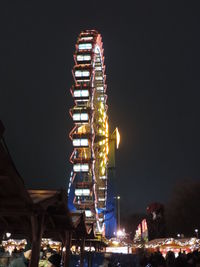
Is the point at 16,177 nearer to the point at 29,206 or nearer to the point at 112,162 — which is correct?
the point at 29,206

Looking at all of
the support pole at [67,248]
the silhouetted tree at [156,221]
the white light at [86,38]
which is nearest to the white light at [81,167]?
the silhouetted tree at [156,221]

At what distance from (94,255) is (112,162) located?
56100 mm

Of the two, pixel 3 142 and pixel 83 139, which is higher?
pixel 83 139

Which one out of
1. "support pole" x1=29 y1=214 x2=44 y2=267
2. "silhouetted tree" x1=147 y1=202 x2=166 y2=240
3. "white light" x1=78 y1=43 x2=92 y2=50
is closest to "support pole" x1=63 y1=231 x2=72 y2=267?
"support pole" x1=29 y1=214 x2=44 y2=267

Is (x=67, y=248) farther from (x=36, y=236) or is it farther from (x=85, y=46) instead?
(x=85, y=46)

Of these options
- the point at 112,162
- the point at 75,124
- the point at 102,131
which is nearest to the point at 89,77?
the point at 75,124

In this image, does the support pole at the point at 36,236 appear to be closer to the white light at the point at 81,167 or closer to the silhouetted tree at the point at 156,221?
the white light at the point at 81,167

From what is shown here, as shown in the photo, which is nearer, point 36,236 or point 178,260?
point 36,236

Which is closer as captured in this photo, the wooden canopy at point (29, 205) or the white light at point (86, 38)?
the wooden canopy at point (29, 205)

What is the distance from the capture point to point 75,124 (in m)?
48.2

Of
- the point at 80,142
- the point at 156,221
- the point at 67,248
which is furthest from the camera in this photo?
the point at 156,221

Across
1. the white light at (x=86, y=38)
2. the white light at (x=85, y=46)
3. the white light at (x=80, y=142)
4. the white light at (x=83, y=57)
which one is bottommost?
the white light at (x=80, y=142)

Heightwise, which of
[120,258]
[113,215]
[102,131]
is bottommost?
[120,258]

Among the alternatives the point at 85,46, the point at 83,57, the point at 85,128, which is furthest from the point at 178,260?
the point at 85,46
